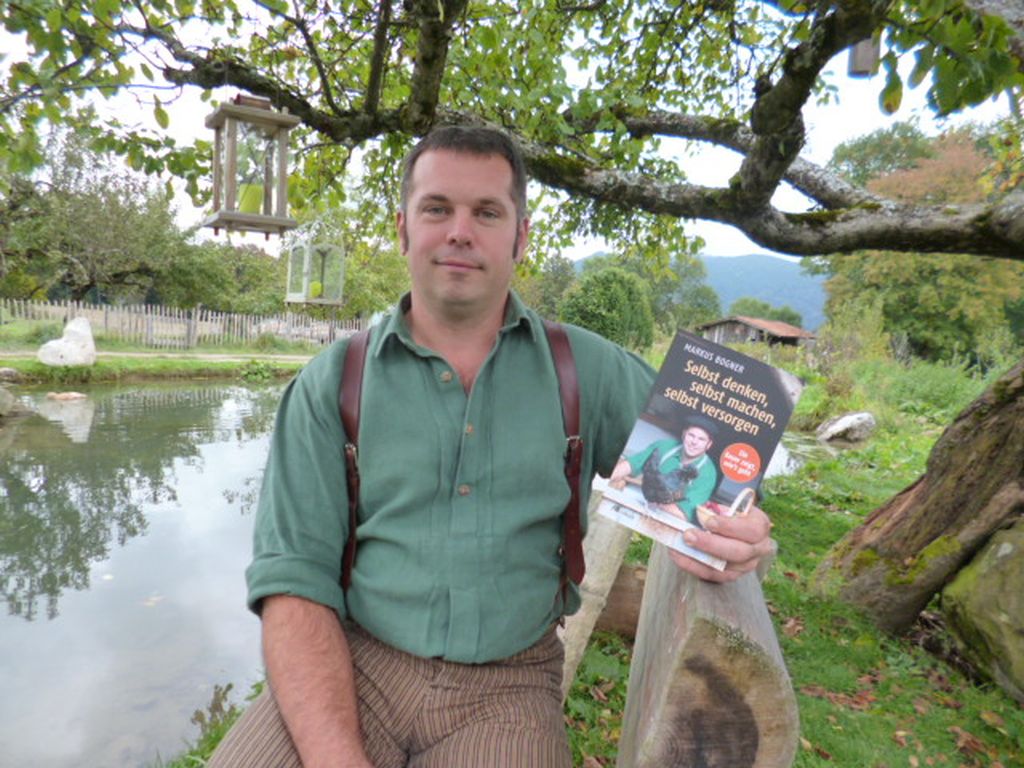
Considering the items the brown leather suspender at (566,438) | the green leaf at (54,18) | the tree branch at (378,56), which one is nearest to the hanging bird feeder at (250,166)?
the tree branch at (378,56)

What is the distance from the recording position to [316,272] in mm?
7809

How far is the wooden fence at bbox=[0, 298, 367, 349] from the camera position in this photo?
22.4m

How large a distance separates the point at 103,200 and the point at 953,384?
29.1 m

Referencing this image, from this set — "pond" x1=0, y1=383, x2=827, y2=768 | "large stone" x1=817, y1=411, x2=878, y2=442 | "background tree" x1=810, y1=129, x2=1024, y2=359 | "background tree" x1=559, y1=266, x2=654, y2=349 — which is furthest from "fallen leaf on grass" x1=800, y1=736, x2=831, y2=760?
"background tree" x1=810, y1=129, x2=1024, y2=359

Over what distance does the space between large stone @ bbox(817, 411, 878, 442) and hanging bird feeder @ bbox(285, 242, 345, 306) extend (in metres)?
10.9

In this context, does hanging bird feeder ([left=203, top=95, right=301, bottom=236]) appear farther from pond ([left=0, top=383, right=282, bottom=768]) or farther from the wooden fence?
the wooden fence

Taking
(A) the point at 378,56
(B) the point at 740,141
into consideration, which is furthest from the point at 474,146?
(B) the point at 740,141

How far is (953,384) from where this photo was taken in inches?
688

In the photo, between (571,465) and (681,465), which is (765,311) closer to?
(571,465)

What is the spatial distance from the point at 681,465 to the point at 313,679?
1011mm

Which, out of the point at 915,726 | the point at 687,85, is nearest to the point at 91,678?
the point at 915,726

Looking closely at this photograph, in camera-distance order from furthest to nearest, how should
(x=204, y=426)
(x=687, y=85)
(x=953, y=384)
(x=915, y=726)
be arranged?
1. (x=953, y=384)
2. (x=204, y=426)
3. (x=687, y=85)
4. (x=915, y=726)

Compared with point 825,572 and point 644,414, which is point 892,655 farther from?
point 644,414

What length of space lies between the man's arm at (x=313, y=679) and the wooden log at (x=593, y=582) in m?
1.35
